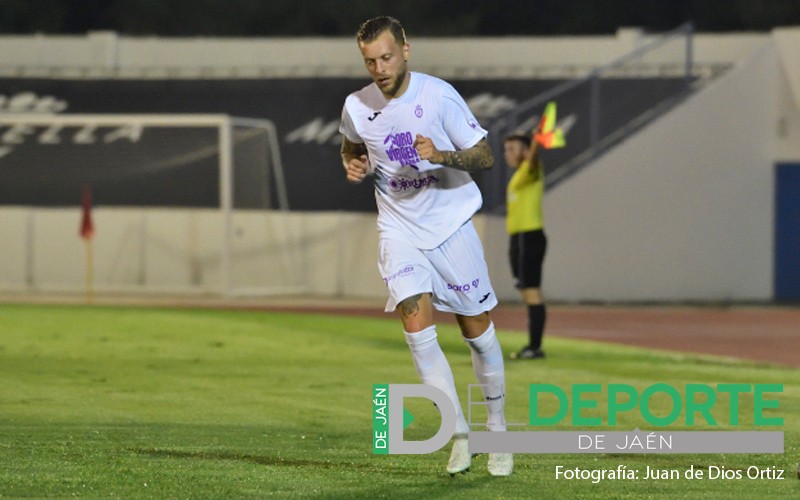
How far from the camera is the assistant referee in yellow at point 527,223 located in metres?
14.7

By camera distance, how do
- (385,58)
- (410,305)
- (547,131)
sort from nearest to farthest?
(385,58) → (410,305) → (547,131)

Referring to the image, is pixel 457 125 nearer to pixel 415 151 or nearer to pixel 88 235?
pixel 415 151

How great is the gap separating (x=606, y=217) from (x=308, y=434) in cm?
1725

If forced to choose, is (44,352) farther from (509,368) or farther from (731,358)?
(731,358)

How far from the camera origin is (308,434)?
30.9 ft

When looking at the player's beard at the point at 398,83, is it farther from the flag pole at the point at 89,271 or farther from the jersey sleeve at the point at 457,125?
the flag pole at the point at 89,271

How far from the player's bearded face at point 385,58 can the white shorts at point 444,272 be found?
2.58 feet

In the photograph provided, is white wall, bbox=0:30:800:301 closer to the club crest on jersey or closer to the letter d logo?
the club crest on jersey

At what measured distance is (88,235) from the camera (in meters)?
23.7

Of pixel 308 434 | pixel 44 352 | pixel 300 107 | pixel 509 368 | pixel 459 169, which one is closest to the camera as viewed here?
pixel 459 169

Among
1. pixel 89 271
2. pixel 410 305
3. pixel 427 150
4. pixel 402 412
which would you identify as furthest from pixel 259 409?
pixel 89 271

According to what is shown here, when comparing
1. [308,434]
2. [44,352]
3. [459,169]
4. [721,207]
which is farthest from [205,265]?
[459,169]

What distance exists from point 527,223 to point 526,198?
226mm

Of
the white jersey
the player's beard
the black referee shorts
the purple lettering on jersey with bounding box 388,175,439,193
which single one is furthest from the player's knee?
the black referee shorts
